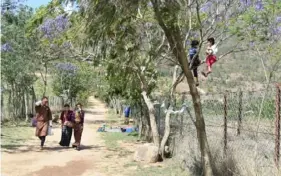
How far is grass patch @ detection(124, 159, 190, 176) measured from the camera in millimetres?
10303

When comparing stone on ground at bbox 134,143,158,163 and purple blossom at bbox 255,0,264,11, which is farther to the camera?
stone on ground at bbox 134,143,158,163

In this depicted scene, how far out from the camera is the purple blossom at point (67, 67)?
122 ft

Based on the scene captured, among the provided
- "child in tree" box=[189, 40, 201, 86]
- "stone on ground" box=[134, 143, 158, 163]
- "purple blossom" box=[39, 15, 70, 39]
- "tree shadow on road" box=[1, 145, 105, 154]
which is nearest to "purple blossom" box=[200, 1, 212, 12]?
"child in tree" box=[189, 40, 201, 86]

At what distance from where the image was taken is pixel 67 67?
3866cm

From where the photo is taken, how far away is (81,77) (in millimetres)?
44688

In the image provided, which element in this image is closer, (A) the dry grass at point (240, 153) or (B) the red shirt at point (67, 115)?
(A) the dry grass at point (240, 153)

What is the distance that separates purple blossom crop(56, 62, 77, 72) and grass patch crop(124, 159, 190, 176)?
26.2 m

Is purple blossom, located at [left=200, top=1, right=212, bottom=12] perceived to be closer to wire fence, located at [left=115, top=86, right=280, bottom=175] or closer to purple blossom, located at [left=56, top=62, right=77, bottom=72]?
wire fence, located at [left=115, top=86, right=280, bottom=175]

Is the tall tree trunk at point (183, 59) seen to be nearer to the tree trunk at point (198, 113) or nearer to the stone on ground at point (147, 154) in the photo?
the tree trunk at point (198, 113)

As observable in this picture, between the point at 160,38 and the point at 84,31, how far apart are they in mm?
7883

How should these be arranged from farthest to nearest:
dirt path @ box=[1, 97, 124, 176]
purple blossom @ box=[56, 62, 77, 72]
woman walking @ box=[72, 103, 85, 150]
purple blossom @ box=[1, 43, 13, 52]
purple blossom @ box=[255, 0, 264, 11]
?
purple blossom @ box=[56, 62, 77, 72] → purple blossom @ box=[1, 43, 13, 52] → woman walking @ box=[72, 103, 85, 150] → purple blossom @ box=[255, 0, 264, 11] → dirt path @ box=[1, 97, 124, 176]

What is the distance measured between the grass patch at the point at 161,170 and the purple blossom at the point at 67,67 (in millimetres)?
26225

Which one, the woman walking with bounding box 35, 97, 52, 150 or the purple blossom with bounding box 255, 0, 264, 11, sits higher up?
the purple blossom with bounding box 255, 0, 264, 11

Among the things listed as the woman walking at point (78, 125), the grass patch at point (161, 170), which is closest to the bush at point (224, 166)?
the grass patch at point (161, 170)
